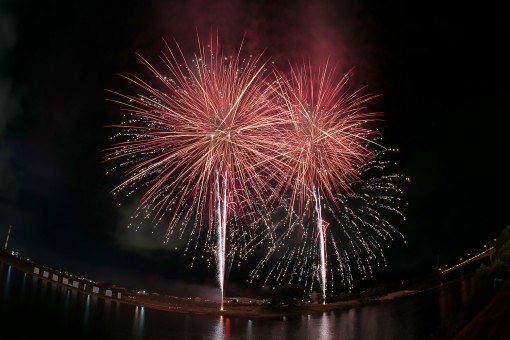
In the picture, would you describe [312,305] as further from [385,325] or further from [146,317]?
[146,317]

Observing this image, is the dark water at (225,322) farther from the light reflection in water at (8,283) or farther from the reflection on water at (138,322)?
the light reflection in water at (8,283)

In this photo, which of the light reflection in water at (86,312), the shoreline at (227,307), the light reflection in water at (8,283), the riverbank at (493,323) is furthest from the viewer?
the light reflection in water at (8,283)

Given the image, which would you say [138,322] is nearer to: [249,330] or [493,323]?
[249,330]

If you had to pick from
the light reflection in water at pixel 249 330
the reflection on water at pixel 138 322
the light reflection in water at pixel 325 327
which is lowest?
the reflection on water at pixel 138 322

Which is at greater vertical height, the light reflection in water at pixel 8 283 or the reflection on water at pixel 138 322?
the light reflection in water at pixel 8 283

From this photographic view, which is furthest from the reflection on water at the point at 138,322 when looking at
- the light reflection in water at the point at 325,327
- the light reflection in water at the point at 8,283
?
the light reflection in water at the point at 8,283

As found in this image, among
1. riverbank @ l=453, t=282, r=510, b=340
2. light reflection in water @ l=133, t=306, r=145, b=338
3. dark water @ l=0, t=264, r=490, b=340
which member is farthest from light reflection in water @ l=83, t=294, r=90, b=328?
riverbank @ l=453, t=282, r=510, b=340

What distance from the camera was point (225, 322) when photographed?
19.2 metres

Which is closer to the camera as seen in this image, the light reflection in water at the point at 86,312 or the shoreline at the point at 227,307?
the light reflection in water at the point at 86,312

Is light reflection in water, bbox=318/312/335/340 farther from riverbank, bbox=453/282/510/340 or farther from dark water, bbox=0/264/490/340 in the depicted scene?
riverbank, bbox=453/282/510/340

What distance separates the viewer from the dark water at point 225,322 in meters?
15.6

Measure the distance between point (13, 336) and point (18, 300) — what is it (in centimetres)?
979

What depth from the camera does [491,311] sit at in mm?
10969

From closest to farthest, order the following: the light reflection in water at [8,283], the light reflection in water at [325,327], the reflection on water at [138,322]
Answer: the light reflection in water at [325,327], the reflection on water at [138,322], the light reflection in water at [8,283]
